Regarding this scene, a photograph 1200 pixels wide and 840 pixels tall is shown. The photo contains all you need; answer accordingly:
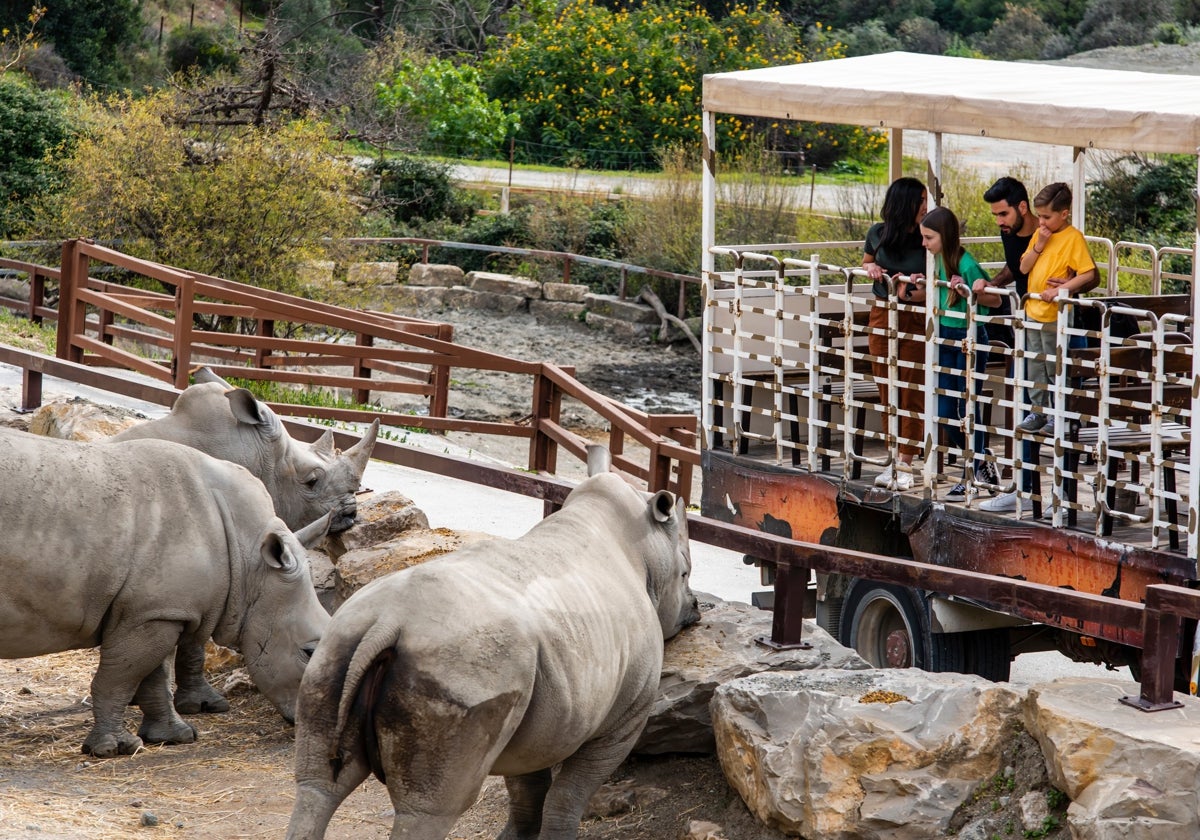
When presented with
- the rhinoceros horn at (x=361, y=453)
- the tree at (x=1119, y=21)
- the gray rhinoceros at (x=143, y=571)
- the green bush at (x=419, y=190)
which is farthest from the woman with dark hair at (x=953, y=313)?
the tree at (x=1119, y=21)

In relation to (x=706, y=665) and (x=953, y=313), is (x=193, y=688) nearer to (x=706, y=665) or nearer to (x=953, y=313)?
(x=706, y=665)

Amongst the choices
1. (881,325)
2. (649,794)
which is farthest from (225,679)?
(881,325)

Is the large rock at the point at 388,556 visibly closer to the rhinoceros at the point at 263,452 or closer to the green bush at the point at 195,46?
the rhinoceros at the point at 263,452

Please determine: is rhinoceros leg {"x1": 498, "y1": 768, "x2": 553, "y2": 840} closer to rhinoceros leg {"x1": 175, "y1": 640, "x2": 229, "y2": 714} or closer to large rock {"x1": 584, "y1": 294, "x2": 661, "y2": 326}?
rhinoceros leg {"x1": 175, "y1": 640, "x2": 229, "y2": 714}

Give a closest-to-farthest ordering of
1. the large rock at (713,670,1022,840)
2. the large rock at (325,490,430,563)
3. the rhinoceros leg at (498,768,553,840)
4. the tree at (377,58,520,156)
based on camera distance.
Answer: the large rock at (713,670,1022,840) < the rhinoceros leg at (498,768,553,840) < the large rock at (325,490,430,563) < the tree at (377,58,520,156)

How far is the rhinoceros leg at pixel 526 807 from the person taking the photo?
18.0ft

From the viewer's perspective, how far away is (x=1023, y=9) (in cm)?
4916

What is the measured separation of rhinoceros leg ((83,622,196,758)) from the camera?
6.44m

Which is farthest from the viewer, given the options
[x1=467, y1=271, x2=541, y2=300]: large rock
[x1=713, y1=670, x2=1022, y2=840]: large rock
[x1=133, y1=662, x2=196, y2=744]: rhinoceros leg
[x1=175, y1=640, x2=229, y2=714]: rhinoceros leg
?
[x1=467, y1=271, x2=541, y2=300]: large rock

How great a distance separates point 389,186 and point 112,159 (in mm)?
11598

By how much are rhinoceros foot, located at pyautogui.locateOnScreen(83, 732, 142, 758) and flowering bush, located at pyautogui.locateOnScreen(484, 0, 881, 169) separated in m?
29.3

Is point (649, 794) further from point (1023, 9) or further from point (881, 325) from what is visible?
point (1023, 9)

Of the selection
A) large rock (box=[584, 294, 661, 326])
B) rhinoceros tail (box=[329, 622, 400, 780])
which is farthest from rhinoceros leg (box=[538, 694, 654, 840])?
large rock (box=[584, 294, 661, 326])

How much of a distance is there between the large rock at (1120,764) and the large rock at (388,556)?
2781mm
